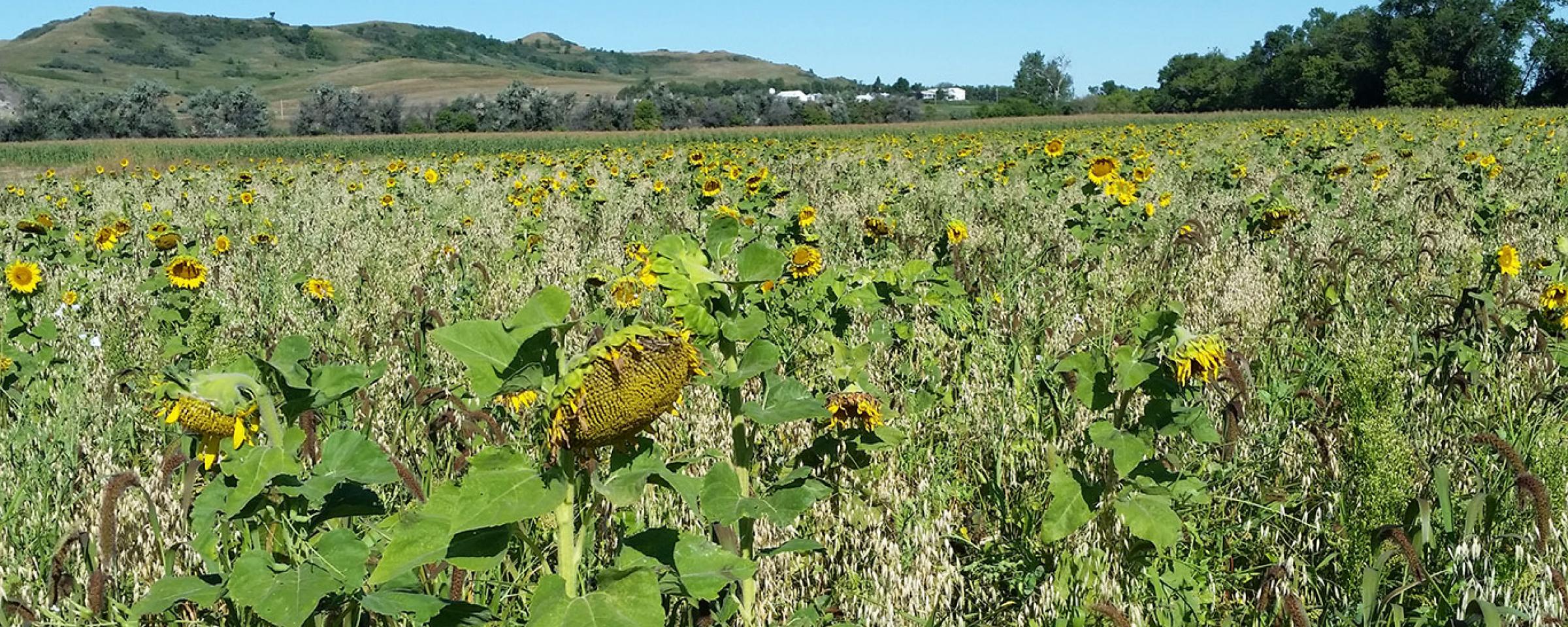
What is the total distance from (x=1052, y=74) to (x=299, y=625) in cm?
13224

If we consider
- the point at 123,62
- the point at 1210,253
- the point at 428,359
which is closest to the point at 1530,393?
the point at 1210,253

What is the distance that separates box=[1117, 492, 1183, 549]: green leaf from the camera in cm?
193

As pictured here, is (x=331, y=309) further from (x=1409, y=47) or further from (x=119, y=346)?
(x=1409, y=47)

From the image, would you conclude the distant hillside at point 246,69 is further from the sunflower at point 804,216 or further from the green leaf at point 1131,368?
the green leaf at point 1131,368

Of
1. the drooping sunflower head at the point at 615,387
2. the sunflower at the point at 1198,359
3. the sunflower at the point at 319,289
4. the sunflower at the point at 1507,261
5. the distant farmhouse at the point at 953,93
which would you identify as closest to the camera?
the drooping sunflower head at the point at 615,387

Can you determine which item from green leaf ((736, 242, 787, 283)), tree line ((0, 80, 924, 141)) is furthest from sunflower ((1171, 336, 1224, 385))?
tree line ((0, 80, 924, 141))

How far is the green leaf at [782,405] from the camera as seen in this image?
1646 millimetres

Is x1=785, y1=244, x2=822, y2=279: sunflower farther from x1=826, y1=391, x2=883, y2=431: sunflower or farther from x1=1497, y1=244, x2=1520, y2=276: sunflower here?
x1=1497, y1=244, x2=1520, y2=276: sunflower

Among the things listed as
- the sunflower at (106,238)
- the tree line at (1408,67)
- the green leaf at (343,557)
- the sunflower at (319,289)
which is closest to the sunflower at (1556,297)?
the green leaf at (343,557)

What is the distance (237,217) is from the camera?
9.04 m

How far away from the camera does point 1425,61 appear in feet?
185

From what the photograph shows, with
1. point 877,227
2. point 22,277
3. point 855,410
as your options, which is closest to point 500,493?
point 855,410

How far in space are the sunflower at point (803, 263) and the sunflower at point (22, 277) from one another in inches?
120

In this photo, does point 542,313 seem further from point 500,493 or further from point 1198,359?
point 1198,359
